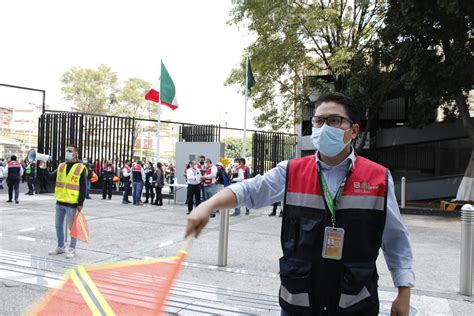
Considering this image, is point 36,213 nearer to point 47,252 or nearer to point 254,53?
point 47,252

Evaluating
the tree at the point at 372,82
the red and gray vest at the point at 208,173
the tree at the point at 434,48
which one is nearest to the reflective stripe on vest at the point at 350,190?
the red and gray vest at the point at 208,173

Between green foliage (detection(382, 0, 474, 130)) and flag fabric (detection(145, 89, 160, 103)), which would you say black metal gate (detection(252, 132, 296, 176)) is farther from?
green foliage (detection(382, 0, 474, 130))

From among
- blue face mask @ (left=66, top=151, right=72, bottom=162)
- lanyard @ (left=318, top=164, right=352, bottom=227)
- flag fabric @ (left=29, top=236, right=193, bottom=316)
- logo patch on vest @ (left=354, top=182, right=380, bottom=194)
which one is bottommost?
flag fabric @ (left=29, top=236, right=193, bottom=316)

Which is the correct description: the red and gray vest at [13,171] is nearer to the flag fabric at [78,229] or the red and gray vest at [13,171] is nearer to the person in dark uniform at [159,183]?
the person in dark uniform at [159,183]

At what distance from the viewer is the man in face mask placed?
2.16 m

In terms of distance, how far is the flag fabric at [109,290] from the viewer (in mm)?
3160

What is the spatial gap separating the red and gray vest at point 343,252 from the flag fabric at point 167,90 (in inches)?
678

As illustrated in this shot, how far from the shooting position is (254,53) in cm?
2091

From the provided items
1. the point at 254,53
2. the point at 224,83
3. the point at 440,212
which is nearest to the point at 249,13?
the point at 254,53

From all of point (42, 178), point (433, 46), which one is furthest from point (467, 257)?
point (42, 178)

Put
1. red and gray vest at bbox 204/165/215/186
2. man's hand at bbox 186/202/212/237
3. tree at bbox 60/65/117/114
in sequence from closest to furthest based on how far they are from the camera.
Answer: man's hand at bbox 186/202/212/237 < red and gray vest at bbox 204/165/215/186 < tree at bbox 60/65/117/114

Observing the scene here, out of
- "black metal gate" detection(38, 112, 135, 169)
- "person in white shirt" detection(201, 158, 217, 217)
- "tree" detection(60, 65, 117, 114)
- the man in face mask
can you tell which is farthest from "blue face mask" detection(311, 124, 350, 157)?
"tree" detection(60, 65, 117, 114)

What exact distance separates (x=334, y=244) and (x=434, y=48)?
16294mm

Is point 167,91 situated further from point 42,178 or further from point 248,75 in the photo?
point 42,178
